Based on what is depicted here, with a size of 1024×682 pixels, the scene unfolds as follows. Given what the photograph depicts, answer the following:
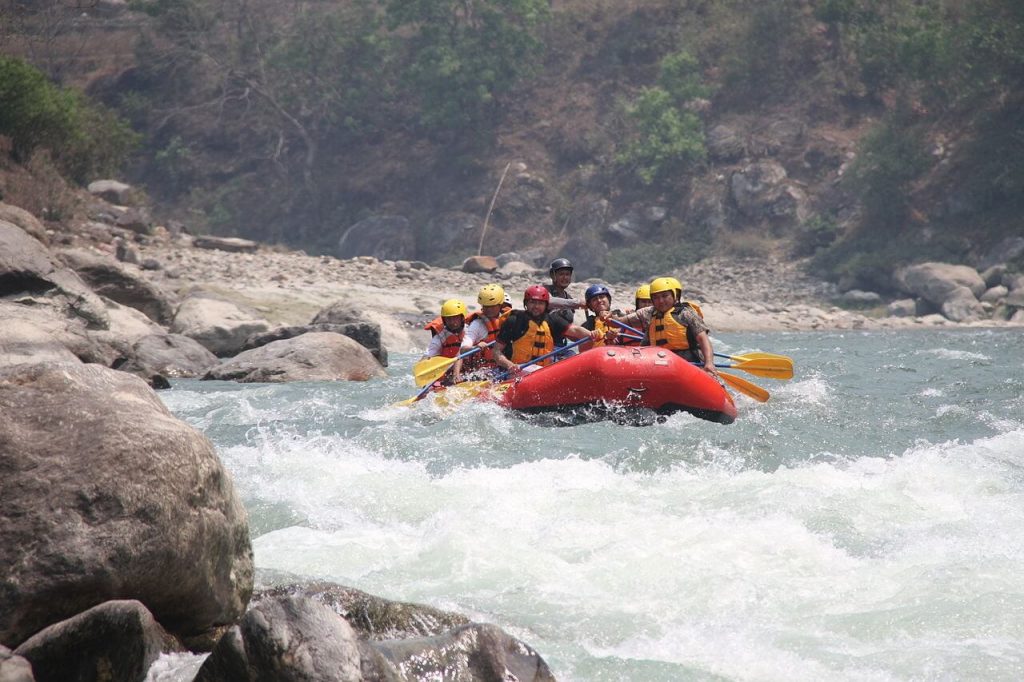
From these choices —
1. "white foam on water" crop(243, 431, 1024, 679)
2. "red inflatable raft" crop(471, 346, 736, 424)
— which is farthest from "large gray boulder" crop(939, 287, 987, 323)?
"white foam on water" crop(243, 431, 1024, 679)

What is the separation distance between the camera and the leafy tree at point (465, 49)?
112ft

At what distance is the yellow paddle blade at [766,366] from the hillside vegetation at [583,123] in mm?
16930

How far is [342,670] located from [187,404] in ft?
24.1

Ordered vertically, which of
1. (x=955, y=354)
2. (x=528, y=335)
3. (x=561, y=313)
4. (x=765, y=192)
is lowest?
(x=765, y=192)

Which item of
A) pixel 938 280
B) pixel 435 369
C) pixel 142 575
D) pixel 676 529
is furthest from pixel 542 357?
pixel 938 280

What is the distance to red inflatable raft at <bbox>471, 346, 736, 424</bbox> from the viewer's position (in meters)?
8.91

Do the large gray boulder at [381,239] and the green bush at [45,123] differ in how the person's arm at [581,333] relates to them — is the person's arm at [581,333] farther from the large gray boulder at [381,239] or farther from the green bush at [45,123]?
the large gray boulder at [381,239]

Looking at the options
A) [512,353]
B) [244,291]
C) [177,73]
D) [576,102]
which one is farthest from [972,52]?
[177,73]

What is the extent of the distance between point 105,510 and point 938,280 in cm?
2285

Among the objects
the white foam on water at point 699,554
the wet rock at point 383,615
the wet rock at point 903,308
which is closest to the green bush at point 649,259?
the wet rock at point 903,308

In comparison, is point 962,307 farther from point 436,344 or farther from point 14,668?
point 14,668

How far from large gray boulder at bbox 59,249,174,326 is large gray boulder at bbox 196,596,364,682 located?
38.2ft

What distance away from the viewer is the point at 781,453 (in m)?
7.88

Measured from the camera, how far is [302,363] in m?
11.9
